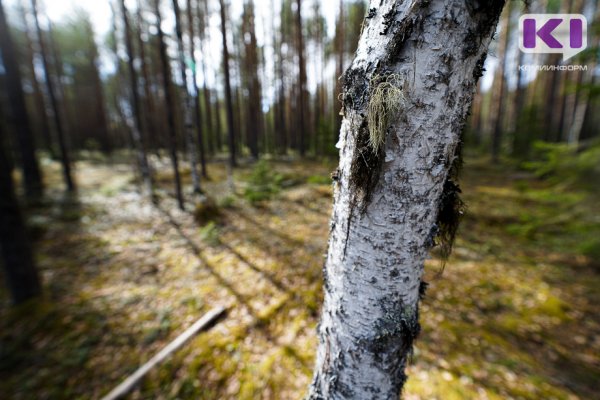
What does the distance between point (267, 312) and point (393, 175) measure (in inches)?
144

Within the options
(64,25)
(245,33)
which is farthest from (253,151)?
(64,25)

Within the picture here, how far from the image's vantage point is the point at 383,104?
0.90 m

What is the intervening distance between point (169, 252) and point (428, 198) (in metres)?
6.20

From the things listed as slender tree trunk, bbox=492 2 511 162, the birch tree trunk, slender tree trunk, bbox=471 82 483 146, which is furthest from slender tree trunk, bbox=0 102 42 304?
slender tree trunk, bbox=471 82 483 146

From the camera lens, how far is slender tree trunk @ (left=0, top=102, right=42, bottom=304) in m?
3.79

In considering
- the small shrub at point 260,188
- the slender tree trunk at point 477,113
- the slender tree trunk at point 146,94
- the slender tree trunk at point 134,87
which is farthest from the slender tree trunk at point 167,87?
the slender tree trunk at point 477,113

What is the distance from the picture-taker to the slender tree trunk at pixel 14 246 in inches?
149

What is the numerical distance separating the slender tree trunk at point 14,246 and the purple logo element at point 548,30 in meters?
6.71

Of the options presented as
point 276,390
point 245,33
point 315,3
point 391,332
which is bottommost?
point 276,390

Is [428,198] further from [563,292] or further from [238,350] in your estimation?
[563,292]

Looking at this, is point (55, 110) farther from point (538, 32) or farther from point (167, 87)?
point (538, 32)

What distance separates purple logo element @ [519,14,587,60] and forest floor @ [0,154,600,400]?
2.06m

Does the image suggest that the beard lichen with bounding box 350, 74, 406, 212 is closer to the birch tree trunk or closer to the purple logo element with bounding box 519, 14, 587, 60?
the birch tree trunk

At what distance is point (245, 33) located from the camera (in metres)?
14.2
